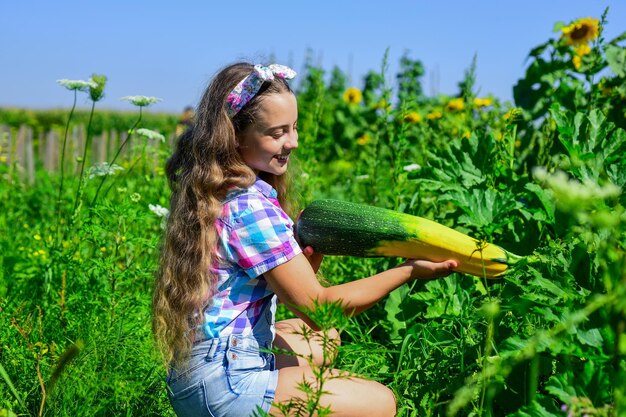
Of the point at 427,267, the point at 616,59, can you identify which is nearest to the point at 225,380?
the point at 427,267

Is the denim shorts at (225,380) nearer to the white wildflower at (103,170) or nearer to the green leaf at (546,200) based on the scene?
the green leaf at (546,200)

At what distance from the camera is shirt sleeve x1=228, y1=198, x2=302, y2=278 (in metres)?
2.42

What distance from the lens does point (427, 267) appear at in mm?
2574

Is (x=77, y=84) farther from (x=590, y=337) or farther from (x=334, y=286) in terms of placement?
(x=590, y=337)

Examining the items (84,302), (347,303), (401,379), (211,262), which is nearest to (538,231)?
(401,379)

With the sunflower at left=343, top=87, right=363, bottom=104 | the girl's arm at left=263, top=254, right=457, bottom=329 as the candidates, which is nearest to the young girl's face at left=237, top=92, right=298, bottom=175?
the girl's arm at left=263, top=254, right=457, bottom=329

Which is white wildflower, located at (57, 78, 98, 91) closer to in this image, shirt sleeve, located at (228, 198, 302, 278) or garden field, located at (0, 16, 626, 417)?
garden field, located at (0, 16, 626, 417)

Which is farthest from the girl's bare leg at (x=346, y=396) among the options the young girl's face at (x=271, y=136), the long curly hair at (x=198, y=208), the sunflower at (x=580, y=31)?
the sunflower at (x=580, y=31)

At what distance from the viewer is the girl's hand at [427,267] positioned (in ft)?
8.45

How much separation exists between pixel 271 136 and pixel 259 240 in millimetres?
406

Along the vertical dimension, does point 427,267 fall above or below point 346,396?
above

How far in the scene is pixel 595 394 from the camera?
5.78 feet

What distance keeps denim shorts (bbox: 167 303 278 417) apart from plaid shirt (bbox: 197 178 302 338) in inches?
1.9

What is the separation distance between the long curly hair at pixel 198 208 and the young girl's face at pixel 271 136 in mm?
26
